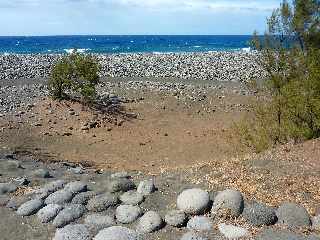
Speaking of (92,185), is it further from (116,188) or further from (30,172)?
(30,172)

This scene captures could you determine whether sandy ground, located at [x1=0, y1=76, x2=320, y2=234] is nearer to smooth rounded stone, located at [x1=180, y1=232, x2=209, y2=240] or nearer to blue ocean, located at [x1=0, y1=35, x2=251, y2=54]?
smooth rounded stone, located at [x1=180, y1=232, x2=209, y2=240]

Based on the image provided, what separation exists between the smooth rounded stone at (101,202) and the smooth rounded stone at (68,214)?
0.52ft

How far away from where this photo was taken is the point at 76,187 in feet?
33.8

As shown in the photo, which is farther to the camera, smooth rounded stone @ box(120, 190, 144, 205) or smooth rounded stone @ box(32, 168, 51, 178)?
smooth rounded stone @ box(32, 168, 51, 178)

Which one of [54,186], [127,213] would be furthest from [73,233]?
[54,186]

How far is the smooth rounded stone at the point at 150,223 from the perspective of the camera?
8.53m

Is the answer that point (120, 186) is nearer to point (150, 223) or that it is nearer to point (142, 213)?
point (142, 213)

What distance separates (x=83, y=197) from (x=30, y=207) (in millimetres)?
957

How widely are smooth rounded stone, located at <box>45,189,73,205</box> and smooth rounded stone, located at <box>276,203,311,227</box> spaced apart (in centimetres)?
379

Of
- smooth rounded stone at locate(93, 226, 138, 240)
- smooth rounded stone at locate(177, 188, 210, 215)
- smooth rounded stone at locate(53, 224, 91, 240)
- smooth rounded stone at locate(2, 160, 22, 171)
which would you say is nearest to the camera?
smooth rounded stone at locate(93, 226, 138, 240)

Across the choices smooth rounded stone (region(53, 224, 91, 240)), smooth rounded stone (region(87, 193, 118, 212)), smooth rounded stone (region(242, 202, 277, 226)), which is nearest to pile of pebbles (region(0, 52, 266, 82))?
smooth rounded stone (region(87, 193, 118, 212))

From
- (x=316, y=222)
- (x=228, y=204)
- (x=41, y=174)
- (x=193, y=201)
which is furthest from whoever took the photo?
(x=41, y=174)

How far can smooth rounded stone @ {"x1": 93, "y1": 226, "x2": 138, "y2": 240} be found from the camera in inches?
326

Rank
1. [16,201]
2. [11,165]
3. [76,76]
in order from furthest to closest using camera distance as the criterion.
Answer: [76,76], [11,165], [16,201]
